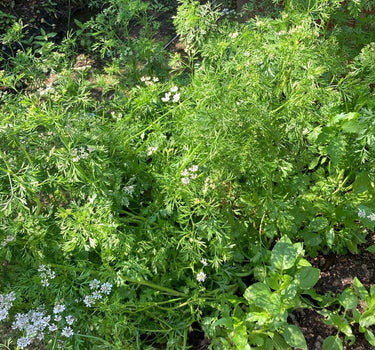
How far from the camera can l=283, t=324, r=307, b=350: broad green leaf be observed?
2174 millimetres

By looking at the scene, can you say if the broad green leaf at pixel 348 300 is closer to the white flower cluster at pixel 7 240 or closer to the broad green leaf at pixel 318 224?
the broad green leaf at pixel 318 224

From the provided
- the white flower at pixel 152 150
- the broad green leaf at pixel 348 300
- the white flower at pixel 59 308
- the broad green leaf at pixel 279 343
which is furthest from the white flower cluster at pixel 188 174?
the broad green leaf at pixel 348 300

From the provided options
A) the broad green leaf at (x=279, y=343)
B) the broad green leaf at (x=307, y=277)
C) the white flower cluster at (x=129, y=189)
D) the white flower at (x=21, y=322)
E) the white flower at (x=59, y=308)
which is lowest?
the broad green leaf at (x=279, y=343)

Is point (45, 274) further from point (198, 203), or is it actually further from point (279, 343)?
point (279, 343)

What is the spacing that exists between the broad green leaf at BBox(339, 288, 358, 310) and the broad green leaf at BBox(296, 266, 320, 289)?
0.78 ft

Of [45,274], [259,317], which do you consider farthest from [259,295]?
[45,274]

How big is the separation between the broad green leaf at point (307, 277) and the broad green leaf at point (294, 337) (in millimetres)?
234

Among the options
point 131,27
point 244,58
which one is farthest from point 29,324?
point 131,27

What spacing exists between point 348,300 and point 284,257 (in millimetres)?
444

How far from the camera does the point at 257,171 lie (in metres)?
2.42

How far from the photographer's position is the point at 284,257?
2289mm

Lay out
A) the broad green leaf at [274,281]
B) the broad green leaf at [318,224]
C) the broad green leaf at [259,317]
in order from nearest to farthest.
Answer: the broad green leaf at [259,317] < the broad green leaf at [274,281] < the broad green leaf at [318,224]

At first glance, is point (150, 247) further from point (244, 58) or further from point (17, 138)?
point (244, 58)

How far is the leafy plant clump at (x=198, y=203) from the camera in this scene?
215 cm
